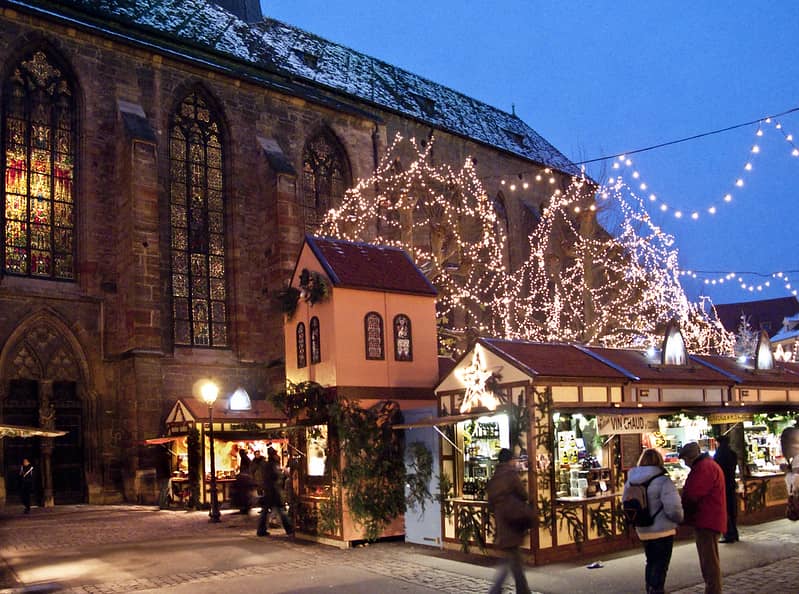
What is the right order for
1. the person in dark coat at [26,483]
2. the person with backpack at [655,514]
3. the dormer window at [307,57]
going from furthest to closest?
the dormer window at [307,57] < the person in dark coat at [26,483] < the person with backpack at [655,514]

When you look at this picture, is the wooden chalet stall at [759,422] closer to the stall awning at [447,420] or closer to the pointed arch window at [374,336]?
the stall awning at [447,420]

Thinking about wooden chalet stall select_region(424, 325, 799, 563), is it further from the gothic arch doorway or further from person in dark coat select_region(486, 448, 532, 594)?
the gothic arch doorway

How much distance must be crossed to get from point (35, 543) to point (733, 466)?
12.2 meters

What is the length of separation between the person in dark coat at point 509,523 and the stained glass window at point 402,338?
613 cm

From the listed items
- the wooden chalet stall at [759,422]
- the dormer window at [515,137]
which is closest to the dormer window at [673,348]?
the wooden chalet stall at [759,422]

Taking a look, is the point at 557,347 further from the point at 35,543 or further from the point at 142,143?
the point at 142,143

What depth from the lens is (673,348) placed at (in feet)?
48.7

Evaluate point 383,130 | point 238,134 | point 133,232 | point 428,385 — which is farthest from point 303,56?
point 428,385

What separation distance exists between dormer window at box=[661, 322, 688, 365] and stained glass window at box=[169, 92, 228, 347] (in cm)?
1599

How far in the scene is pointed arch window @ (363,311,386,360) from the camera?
1482 cm

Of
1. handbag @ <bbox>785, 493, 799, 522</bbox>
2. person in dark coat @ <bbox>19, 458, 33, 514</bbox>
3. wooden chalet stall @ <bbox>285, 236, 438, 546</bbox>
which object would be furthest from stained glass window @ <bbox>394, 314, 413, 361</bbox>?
person in dark coat @ <bbox>19, 458, 33, 514</bbox>

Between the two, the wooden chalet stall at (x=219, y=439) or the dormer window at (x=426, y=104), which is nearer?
the wooden chalet stall at (x=219, y=439)

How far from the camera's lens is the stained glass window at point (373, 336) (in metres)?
14.8

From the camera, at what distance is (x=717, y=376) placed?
15.4 meters
